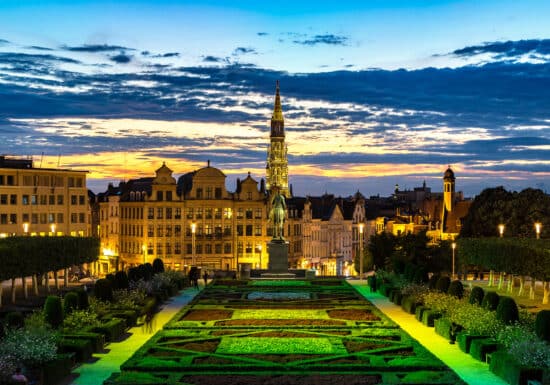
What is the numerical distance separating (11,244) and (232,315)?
16657 mm

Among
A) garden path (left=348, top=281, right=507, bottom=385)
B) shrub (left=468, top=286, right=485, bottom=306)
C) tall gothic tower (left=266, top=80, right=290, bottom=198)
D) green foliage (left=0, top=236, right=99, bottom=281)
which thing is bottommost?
garden path (left=348, top=281, right=507, bottom=385)

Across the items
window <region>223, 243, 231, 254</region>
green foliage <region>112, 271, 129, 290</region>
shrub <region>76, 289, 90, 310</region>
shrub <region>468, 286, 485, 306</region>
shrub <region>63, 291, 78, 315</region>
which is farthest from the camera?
window <region>223, 243, 231, 254</region>

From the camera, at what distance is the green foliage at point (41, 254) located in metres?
53.3

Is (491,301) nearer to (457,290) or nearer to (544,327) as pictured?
(457,290)

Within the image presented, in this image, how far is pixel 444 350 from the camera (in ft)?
116

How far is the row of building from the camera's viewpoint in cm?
11450

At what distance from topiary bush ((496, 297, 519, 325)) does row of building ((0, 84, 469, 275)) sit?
69.4m

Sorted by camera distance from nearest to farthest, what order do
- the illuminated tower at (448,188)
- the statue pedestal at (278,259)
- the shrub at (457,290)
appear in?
the shrub at (457,290) → the statue pedestal at (278,259) → the illuminated tower at (448,188)

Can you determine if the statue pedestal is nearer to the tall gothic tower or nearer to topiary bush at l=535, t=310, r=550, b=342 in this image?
topiary bush at l=535, t=310, r=550, b=342

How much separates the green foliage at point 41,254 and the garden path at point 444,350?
19604mm

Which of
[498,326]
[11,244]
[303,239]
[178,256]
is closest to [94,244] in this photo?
[11,244]

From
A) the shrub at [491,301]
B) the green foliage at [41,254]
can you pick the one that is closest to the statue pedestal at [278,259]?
the green foliage at [41,254]

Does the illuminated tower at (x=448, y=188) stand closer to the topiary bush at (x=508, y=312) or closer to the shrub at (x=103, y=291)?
the shrub at (x=103, y=291)

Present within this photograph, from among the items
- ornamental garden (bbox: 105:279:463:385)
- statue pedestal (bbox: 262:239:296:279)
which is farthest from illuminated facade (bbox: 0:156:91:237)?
ornamental garden (bbox: 105:279:463:385)
